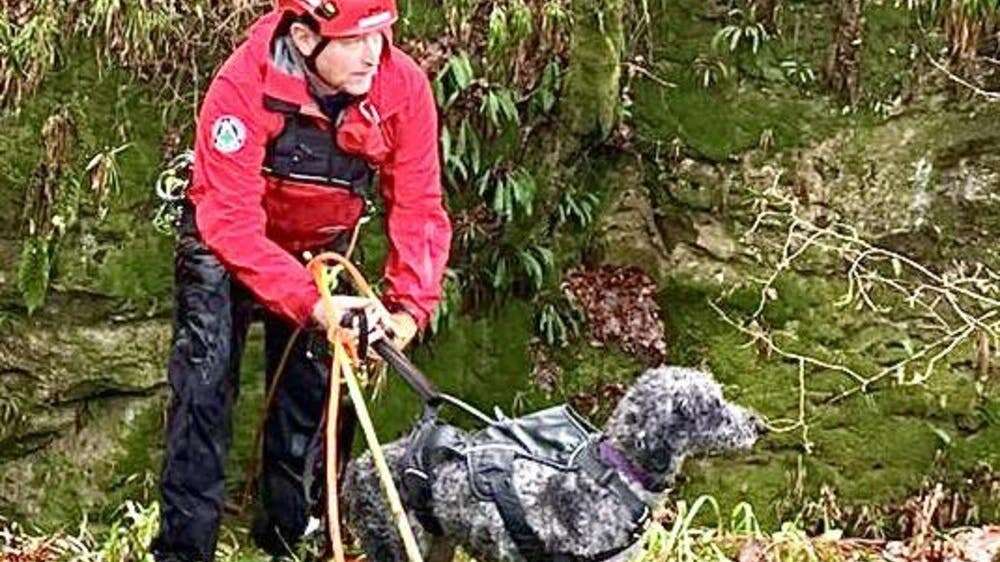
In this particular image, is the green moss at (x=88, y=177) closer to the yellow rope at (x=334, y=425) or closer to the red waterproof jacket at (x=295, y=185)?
the red waterproof jacket at (x=295, y=185)

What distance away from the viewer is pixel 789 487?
7242mm

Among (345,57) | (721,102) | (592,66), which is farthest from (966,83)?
(345,57)

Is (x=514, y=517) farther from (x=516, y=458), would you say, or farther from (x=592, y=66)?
(x=592, y=66)

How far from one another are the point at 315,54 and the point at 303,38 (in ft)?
0.18

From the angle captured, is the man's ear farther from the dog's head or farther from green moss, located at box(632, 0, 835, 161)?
green moss, located at box(632, 0, 835, 161)

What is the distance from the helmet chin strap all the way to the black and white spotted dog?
1.18 m

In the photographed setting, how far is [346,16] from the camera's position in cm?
433

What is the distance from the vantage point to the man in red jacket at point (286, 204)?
175 inches

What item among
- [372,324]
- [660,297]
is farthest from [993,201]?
[372,324]

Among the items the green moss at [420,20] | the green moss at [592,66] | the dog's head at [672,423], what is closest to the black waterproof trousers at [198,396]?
the dog's head at [672,423]

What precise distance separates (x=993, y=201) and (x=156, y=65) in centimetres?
381

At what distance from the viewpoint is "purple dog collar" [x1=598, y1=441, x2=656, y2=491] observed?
14.1 ft

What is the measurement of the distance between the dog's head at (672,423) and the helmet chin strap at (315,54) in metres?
1.28

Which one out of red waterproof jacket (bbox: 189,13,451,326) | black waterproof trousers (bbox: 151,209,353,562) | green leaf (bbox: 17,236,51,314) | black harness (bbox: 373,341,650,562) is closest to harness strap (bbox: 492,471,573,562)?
black harness (bbox: 373,341,650,562)
